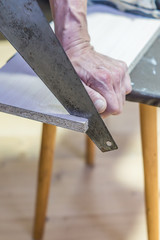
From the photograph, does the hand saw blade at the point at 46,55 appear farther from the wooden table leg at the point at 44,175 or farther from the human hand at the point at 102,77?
the wooden table leg at the point at 44,175

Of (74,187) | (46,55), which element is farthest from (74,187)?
(46,55)

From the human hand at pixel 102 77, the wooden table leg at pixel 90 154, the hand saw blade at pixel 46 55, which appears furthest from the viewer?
the wooden table leg at pixel 90 154

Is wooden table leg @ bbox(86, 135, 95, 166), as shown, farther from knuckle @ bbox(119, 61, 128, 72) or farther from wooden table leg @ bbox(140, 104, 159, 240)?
knuckle @ bbox(119, 61, 128, 72)

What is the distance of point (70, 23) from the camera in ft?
1.91

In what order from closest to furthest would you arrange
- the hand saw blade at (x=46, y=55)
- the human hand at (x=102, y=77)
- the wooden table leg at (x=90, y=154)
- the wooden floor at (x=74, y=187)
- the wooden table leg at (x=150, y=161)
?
the hand saw blade at (x=46, y=55) → the human hand at (x=102, y=77) → the wooden table leg at (x=150, y=161) → the wooden floor at (x=74, y=187) → the wooden table leg at (x=90, y=154)

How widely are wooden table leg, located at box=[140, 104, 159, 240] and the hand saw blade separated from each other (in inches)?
8.9

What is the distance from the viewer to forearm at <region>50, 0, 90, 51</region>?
1.90 feet

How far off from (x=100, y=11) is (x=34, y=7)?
385 millimetres

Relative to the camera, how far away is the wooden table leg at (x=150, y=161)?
74 cm

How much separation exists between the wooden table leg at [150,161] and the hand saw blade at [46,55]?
0.22 metres

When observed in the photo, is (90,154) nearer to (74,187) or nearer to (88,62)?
(74,187)

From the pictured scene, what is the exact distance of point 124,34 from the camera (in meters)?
0.70

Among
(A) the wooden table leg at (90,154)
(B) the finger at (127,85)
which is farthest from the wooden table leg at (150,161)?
(A) the wooden table leg at (90,154)

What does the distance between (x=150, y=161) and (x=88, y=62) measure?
0.28 meters
